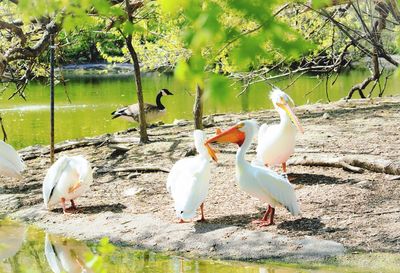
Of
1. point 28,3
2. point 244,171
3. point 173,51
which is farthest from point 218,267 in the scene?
point 173,51

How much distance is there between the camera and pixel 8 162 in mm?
9562

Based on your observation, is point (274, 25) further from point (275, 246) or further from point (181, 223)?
point (181, 223)

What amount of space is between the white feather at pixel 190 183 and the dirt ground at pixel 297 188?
455mm

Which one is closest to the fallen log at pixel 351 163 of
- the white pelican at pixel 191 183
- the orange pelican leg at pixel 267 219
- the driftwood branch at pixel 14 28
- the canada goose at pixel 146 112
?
the orange pelican leg at pixel 267 219

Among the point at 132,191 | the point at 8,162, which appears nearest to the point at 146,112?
the point at 8,162

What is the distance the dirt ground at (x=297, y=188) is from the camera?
23.2ft

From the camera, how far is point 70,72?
5194 centimetres

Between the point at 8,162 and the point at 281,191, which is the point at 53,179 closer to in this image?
the point at 8,162

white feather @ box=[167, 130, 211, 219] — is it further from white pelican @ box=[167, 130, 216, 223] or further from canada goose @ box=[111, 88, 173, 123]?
canada goose @ box=[111, 88, 173, 123]

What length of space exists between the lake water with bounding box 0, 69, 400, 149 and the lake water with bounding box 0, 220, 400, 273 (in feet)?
26.3

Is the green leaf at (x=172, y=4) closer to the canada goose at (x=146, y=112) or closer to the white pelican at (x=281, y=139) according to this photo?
the white pelican at (x=281, y=139)

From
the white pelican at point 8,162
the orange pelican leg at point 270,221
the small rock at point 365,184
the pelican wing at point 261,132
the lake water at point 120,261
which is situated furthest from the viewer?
the white pelican at point 8,162

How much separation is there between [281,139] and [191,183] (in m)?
1.55

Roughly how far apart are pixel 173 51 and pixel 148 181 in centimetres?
403
